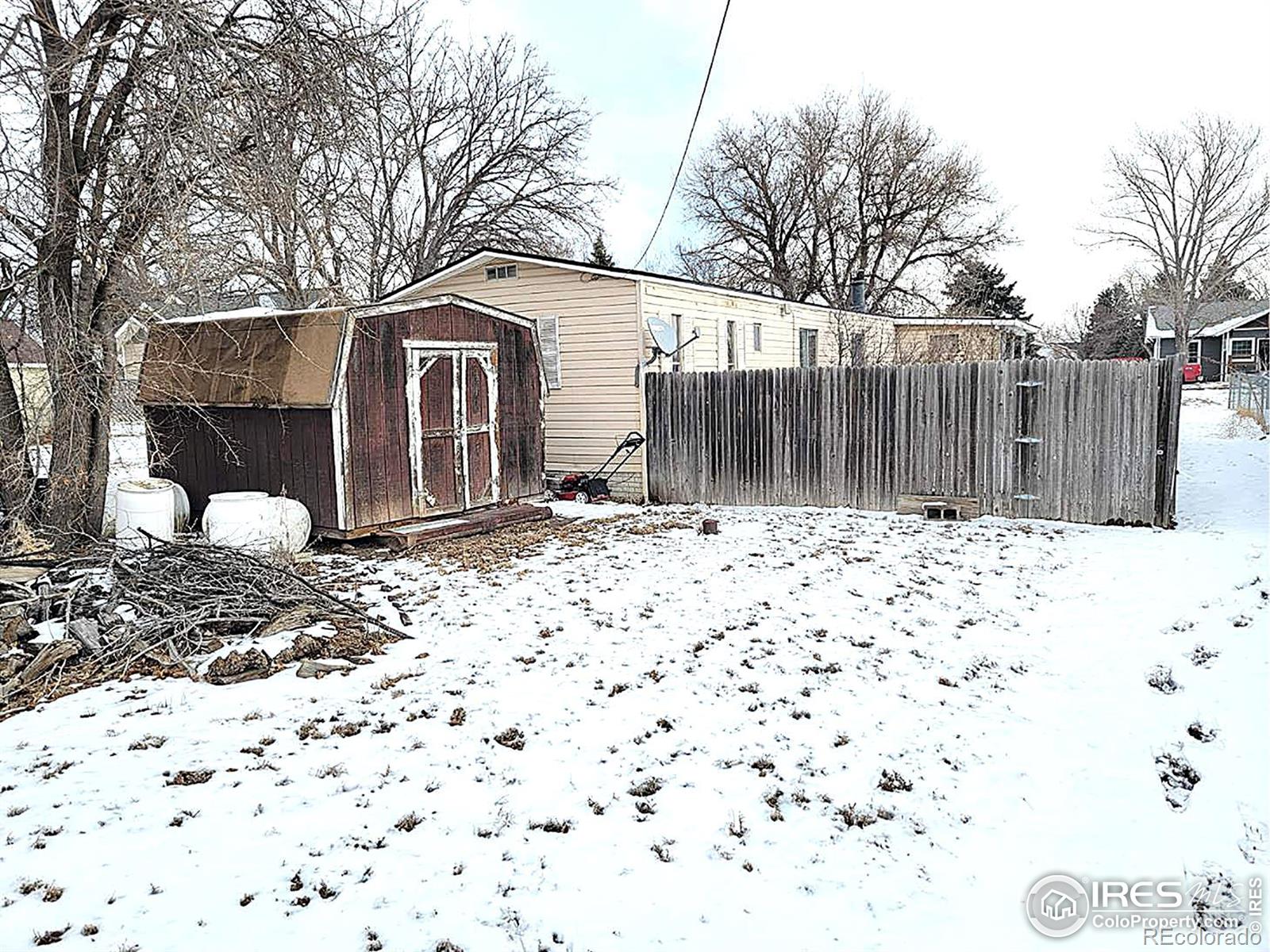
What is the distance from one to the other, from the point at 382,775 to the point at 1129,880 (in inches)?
115

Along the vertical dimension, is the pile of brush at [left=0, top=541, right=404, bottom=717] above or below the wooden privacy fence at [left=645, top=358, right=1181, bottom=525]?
below

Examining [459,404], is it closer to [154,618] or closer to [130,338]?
[154,618]

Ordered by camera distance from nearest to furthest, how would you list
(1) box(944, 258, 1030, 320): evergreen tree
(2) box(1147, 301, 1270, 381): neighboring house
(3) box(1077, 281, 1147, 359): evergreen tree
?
(1) box(944, 258, 1030, 320): evergreen tree → (2) box(1147, 301, 1270, 381): neighboring house → (3) box(1077, 281, 1147, 359): evergreen tree

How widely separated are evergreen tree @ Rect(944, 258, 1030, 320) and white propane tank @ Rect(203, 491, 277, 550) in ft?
86.0

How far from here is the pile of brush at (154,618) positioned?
488 cm

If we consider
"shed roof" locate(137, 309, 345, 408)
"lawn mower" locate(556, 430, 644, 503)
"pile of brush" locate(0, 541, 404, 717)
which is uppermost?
"shed roof" locate(137, 309, 345, 408)

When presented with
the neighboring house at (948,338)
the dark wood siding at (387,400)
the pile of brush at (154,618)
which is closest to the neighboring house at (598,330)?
the dark wood siding at (387,400)

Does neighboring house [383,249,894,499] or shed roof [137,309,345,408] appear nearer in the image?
shed roof [137,309,345,408]

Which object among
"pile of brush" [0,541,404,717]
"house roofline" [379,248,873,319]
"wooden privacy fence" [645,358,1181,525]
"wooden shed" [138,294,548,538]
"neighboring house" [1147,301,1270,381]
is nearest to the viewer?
"pile of brush" [0,541,404,717]

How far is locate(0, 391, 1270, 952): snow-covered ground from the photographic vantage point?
2.70 meters

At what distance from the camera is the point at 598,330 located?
468 inches

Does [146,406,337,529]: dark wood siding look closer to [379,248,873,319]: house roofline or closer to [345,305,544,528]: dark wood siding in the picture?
[345,305,544,528]: dark wood siding

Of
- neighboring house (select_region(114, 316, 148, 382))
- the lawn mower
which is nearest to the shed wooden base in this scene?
the lawn mower

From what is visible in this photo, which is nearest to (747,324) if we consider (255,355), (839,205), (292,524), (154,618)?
(255,355)
